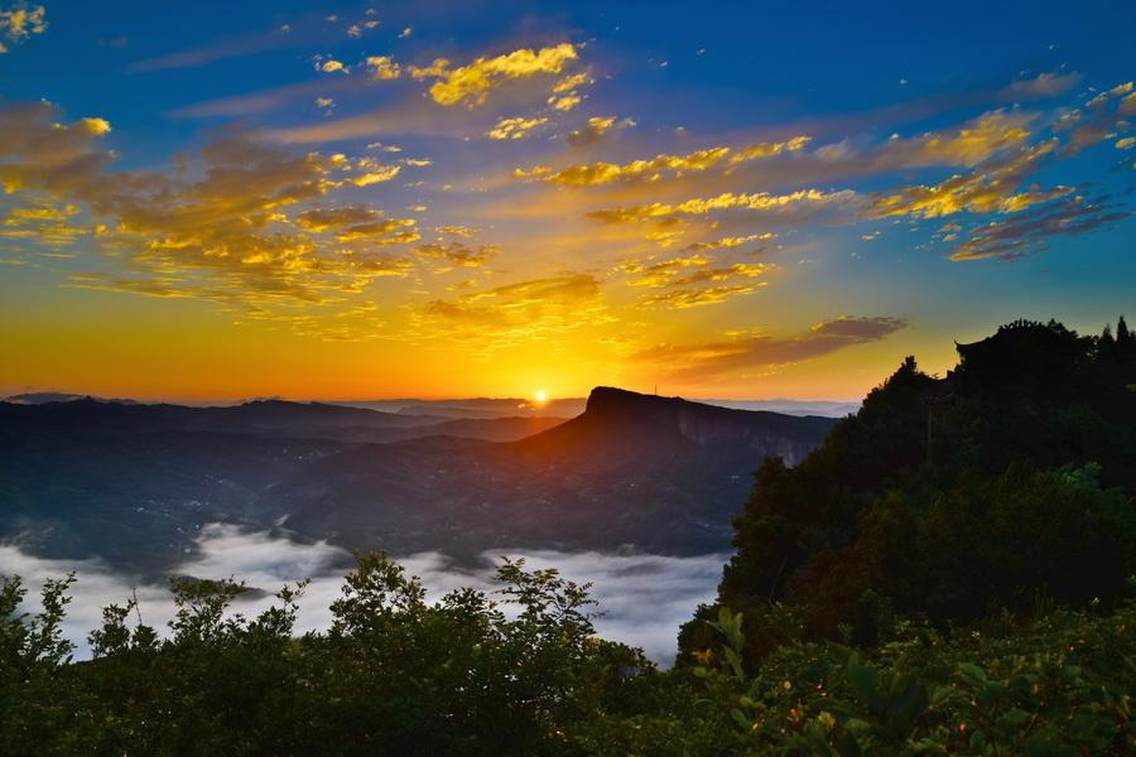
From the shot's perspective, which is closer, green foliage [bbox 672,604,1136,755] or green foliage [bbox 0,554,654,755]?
green foliage [bbox 672,604,1136,755]

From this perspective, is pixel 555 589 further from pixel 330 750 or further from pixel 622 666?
pixel 330 750

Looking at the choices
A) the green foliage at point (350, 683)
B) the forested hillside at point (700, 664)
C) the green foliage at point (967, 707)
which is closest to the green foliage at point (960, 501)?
the forested hillside at point (700, 664)

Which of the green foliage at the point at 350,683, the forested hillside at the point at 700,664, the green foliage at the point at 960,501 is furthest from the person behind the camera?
the green foliage at the point at 960,501

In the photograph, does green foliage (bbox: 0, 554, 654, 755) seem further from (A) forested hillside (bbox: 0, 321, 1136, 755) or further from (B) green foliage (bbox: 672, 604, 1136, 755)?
(B) green foliage (bbox: 672, 604, 1136, 755)

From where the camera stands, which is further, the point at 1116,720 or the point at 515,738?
the point at 515,738

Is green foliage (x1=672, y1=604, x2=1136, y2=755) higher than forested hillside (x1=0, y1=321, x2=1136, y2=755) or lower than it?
higher

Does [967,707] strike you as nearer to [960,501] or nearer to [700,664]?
[700,664]

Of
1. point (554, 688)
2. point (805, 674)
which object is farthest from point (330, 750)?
point (805, 674)

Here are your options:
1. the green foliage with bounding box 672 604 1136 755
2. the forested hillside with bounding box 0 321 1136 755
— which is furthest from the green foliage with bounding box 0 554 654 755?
the green foliage with bounding box 672 604 1136 755

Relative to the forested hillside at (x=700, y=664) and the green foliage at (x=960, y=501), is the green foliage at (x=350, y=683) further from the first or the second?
the green foliage at (x=960, y=501)

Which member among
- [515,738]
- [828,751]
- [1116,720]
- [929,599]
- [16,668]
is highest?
[828,751]

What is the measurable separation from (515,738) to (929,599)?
26389 mm

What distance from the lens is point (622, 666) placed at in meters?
20.7

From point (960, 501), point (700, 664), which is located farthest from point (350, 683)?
point (960, 501)
